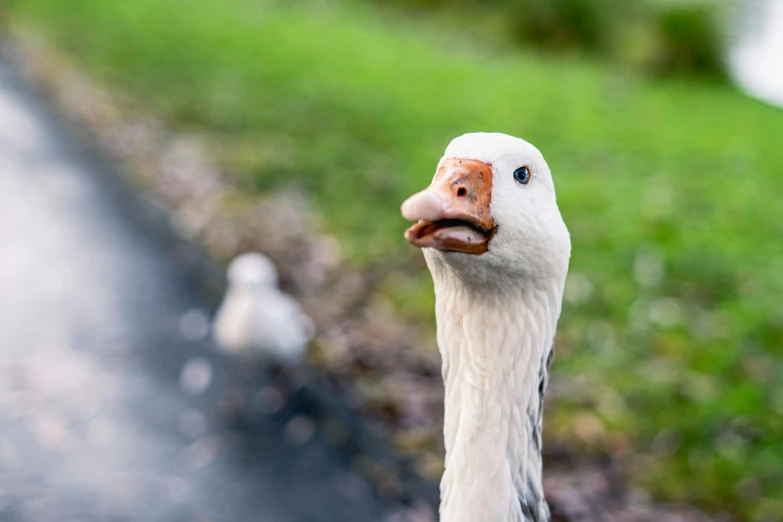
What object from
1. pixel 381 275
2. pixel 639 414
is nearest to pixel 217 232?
pixel 381 275

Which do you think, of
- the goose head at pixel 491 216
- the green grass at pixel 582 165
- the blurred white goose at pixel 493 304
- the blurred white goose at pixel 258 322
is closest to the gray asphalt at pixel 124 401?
the blurred white goose at pixel 258 322

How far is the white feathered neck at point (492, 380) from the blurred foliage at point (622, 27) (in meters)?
10.2

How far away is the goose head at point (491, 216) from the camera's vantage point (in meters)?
1.59

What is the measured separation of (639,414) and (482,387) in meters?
2.73

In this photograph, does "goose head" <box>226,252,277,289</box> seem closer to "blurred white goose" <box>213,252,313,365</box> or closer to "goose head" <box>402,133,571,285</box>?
"blurred white goose" <box>213,252,313,365</box>

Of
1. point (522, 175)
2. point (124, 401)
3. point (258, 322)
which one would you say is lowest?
point (522, 175)

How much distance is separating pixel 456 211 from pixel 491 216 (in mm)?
106

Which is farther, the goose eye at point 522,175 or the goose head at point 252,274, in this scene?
the goose head at point 252,274

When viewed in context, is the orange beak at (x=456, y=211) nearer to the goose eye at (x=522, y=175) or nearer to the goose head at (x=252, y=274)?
the goose eye at (x=522, y=175)

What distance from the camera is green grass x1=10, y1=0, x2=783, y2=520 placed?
166 inches

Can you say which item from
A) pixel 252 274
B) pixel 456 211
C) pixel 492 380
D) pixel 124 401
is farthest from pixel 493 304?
pixel 124 401

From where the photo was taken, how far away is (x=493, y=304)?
176 centimetres

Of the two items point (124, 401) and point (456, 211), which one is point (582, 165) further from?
point (456, 211)

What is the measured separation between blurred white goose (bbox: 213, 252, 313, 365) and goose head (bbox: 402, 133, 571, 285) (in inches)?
103
